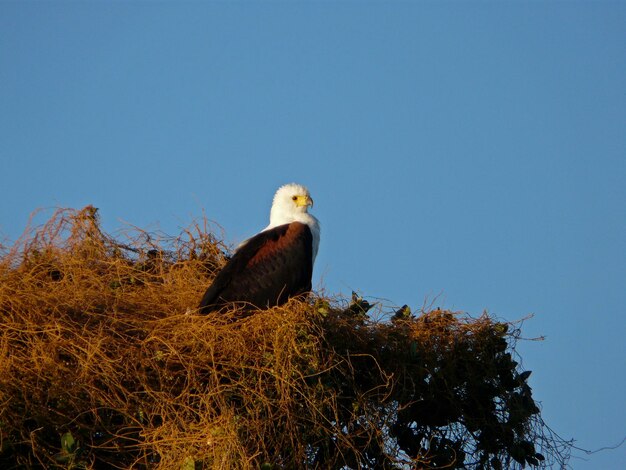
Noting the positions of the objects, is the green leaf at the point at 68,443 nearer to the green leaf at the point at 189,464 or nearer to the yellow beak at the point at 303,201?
the green leaf at the point at 189,464

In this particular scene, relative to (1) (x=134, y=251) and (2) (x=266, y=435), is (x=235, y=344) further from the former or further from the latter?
(1) (x=134, y=251)

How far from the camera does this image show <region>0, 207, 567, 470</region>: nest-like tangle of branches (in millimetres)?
6465

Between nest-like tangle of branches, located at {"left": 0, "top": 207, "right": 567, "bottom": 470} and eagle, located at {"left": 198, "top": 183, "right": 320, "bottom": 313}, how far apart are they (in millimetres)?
400

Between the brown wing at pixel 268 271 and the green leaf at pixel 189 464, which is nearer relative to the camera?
the green leaf at pixel 189 464

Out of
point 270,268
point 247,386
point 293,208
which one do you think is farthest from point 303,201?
→ point 247,386

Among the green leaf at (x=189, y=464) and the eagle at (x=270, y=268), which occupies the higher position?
the eagle at (x=270, y=268)

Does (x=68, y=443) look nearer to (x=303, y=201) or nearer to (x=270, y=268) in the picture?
(x=270, y=268)

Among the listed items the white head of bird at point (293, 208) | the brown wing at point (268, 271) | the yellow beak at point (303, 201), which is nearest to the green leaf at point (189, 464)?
the brown wing at point (268, 271)

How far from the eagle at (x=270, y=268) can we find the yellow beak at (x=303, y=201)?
119 millimetres

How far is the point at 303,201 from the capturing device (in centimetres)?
932

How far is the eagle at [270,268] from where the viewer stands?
27.1 ft

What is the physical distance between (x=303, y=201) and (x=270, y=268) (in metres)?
1.00

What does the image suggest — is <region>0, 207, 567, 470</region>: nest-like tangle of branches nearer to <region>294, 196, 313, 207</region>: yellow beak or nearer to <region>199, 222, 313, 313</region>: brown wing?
<region>199, 222, 313, 313</region>: brown wing

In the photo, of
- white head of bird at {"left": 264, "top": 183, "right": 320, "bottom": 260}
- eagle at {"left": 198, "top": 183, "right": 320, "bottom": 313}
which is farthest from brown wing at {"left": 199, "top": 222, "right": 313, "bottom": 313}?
white head of bird at {"left": 264, "top": 183, "right": 320, "bottom": 260}
